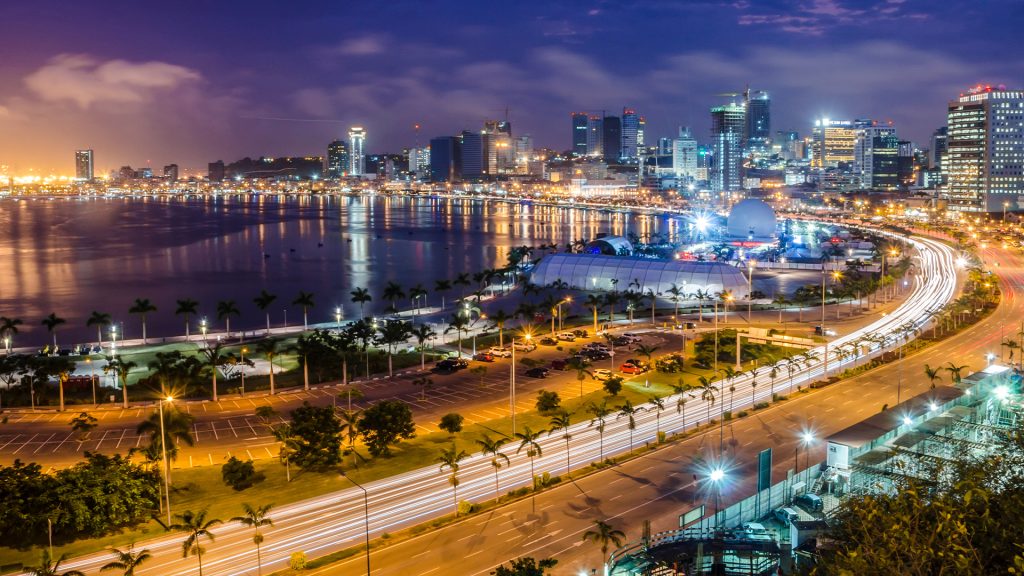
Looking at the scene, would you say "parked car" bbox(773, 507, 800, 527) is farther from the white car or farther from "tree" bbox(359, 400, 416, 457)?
the white car

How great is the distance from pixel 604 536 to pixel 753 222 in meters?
74.3

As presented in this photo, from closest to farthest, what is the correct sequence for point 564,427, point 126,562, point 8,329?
point 126,562
point 564,427
point 8,329

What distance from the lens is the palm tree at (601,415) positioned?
21.3 metres

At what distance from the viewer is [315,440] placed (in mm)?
20047

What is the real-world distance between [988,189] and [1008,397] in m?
113

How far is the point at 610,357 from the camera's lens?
3284cm

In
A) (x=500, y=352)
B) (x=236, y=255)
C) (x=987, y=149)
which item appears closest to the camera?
(x=500, y=352)

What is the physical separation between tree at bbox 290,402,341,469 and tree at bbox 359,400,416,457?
77 centimetres

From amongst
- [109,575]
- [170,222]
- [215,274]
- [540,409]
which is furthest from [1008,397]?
[170,222]

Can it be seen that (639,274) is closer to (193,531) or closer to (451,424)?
(451,424)

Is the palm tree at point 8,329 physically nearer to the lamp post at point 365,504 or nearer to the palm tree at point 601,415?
the lamp post at point 365,504

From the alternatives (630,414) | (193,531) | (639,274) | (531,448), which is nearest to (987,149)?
(639,274)

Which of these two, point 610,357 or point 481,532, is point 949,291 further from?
point 481,532

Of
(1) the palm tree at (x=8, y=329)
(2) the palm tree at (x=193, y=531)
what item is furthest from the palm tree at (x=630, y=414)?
(1) the palm tree at (x=8, y=329)
